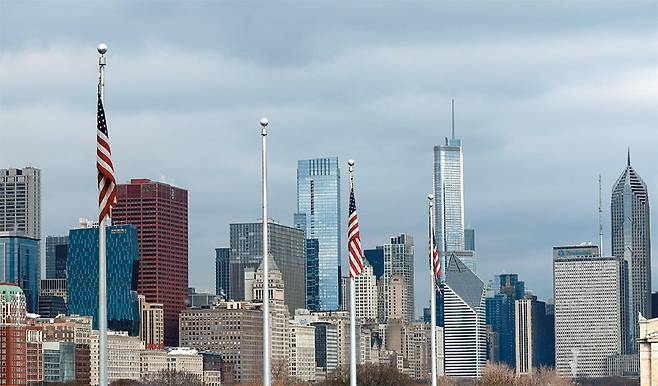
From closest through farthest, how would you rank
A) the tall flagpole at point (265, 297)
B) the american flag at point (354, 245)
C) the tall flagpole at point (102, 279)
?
the tall flagpole at point (102, 279), the tall flagpole at point (265, 297), the american flag at point (354, 245)

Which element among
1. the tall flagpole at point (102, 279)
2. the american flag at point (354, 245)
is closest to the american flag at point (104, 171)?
the tall flagpole at point (102, 279)

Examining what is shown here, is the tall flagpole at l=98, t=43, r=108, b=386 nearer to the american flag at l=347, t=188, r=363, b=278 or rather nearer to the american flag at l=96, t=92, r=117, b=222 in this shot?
the american flag at l=96, t=92, r=117, b=222

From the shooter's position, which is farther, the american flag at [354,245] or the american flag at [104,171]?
the american flag at [354,245]

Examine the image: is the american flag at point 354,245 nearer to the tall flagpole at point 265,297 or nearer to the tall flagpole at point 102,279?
the tall flagpole at point 265,297

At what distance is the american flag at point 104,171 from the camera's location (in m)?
51.0

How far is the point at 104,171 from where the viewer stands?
50938 millimetres

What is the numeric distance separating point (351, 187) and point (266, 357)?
37.3ft

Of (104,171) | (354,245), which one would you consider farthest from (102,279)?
(354,245)

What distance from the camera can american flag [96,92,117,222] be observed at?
51031 millimetres

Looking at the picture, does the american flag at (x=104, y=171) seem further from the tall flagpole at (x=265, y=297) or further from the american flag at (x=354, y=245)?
the american flag at (x=354, y=245)

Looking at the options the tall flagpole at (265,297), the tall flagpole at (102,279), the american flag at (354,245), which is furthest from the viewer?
the american flag at (354,245)

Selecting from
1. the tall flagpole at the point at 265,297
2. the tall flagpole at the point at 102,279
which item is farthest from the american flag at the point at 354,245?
the tall flagpole at the point at 102,279

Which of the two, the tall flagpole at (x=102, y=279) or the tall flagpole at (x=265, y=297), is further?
the tall flagpole at (x=265, y=297)

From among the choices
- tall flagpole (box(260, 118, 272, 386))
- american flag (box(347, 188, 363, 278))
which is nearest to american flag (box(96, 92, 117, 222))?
tall flagpole (box(260, 118, 272, 386))
